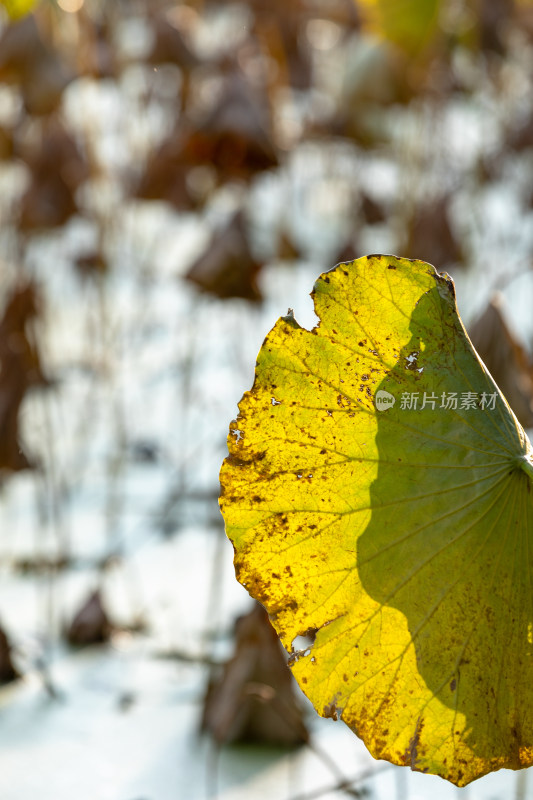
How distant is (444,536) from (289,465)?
9 cm

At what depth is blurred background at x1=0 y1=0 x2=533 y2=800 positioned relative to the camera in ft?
3.42

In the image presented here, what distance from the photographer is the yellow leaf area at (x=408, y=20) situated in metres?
2.00

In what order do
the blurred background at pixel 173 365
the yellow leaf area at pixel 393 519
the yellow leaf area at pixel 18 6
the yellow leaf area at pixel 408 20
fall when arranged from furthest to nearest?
the yellow leaf area at pixel 408 20 → the yellow leaf area at pixel 18 6 → the blurred background at pixel 173 365 → the yellow leaf area at pixel 393 519

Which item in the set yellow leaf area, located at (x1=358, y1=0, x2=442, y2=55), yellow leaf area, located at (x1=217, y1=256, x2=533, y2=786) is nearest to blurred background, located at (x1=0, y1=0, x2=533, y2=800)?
yellow leaf area, located at (x1=358, y1=0, x2=442, y2=55)

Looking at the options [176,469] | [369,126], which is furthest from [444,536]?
[369,126]

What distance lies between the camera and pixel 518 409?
2.76 ft

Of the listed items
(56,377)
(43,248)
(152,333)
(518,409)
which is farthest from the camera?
(43,248)

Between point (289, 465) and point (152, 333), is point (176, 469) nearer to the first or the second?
point (152, 333)

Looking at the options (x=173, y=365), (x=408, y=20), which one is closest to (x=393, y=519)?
(x=408, y=20)

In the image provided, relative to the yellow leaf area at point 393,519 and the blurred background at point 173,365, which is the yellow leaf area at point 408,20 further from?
the yellow leaf area at point 393,519

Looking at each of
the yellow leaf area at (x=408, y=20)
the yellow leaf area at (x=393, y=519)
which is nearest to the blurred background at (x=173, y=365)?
the yellow leaf area at (x=408, y=20)

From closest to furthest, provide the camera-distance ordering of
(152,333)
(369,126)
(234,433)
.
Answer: (234,433) < (152,333) < (369,126)

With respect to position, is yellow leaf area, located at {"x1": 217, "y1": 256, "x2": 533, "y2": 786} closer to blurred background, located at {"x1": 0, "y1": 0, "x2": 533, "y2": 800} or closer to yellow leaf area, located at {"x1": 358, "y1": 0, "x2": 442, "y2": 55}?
blurred background, located at {"x1": 0, "y1": 0, "x2": 533, "y2": 800}

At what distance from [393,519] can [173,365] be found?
2.17 metres
